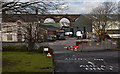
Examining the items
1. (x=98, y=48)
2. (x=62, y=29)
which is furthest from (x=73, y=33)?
(x=98, y=48)

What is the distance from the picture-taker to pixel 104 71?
42.3ft

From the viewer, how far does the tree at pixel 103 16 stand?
37438mm

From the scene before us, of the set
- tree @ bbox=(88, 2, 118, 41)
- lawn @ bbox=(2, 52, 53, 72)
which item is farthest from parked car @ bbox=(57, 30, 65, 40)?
lawn @ bbox=(2, 52, 53, 72)

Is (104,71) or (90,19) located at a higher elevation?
(90,19)

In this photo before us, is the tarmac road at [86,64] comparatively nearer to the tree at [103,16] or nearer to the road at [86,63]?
the road at [86,63]

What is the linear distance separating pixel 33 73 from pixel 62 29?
33.4 meters

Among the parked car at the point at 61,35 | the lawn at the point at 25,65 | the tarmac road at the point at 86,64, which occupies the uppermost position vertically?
the parked car at the point at 61,35

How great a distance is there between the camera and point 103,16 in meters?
39.3

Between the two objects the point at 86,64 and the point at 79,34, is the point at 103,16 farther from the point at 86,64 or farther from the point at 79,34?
the point at 86,64

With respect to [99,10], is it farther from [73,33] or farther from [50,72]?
[50,72]

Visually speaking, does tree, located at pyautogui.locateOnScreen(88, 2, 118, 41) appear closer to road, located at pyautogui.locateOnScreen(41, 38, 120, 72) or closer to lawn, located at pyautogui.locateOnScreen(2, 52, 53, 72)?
road, located at pyautogui.locateOnScreen(41, 38, 120, 72)

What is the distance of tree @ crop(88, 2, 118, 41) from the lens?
37438 mm

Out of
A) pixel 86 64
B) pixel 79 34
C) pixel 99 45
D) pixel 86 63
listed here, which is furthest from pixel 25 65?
pixel 79 34

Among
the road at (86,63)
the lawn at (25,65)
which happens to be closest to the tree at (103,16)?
the road at (86,63)
